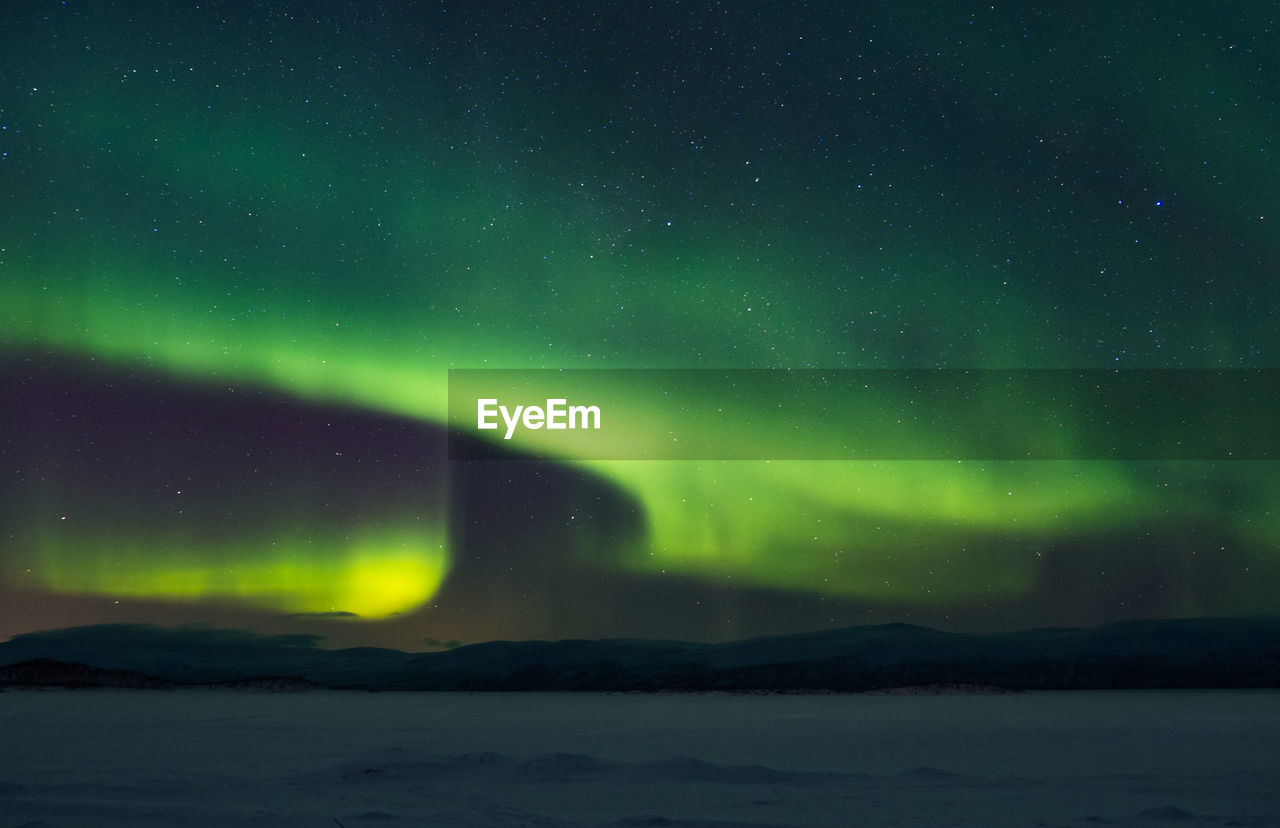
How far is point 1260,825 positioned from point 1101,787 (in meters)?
3.63

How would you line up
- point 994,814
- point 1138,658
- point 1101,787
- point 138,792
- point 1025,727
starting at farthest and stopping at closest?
1. point 1138,658
2. point 1025,727
3. point 1101,787
4. point 138,792
5. point 994,814

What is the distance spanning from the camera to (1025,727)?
101ft

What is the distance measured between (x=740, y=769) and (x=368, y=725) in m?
19.8

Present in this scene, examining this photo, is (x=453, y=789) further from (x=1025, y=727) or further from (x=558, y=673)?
(x=558, y=673)

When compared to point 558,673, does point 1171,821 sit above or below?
above

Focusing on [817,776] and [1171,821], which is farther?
[817,776]

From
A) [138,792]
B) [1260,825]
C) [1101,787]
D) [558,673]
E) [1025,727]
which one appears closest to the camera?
[1260,825]

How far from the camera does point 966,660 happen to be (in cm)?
13738

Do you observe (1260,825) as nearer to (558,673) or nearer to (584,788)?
(584,788)

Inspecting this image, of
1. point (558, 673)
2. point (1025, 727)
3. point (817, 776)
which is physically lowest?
point (558, 673)

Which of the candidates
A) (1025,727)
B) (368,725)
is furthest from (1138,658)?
(368,725)

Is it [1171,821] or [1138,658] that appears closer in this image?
[1171,821]

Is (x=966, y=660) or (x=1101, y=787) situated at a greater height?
(x=1101, y=787)

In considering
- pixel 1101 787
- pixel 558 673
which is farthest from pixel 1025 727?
pixel 558 673
